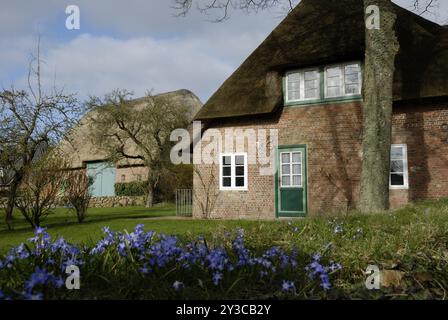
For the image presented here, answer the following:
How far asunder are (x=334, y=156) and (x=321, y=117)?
150cm

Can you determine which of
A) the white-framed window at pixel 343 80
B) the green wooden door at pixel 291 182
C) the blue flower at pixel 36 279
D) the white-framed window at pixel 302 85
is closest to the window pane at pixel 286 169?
the green wooden door at pixel 291 182

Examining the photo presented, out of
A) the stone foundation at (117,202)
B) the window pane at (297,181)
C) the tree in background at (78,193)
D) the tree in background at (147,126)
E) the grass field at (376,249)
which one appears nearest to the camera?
the grass field at (376,249)

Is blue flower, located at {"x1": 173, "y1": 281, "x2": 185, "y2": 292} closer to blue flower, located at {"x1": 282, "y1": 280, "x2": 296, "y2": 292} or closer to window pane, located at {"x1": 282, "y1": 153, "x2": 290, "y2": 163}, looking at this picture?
blue flower, located at {"x1": 282, "y1": 280, "x2": 296, "y2": 292}

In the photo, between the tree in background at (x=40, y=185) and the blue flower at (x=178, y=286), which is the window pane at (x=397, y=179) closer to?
the tree in background at (x=40, y=185)

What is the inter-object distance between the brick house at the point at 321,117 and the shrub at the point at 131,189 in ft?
48.1

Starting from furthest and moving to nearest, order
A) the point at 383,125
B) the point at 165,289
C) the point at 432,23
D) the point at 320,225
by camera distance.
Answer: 1. the point at 432,23
2. the point at 383,125
3. the point at 320,225
4. the point at 165,289

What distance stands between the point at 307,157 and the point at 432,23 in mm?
7842

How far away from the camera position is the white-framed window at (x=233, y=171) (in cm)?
1684

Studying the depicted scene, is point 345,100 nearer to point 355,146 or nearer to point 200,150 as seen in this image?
point 355,146

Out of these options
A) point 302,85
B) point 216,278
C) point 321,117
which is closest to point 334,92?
point 321,117

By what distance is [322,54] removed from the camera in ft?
49.7

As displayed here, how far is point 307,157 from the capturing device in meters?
15.7

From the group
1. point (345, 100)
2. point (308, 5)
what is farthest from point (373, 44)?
point (308, 5)

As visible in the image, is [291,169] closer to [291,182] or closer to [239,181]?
[291,182]
